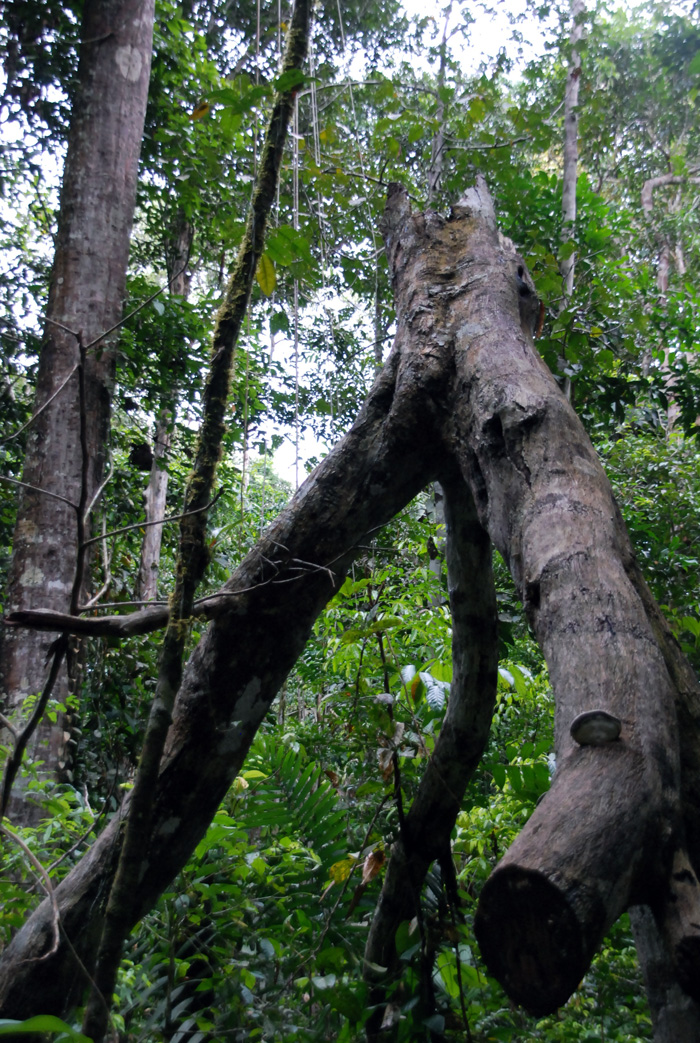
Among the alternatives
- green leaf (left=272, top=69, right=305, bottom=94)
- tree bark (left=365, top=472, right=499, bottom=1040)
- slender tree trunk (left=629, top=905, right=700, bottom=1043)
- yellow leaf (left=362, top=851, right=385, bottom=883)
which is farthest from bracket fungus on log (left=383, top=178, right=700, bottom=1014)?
yellow leaf (left=362, top=851, right=385, bottom=883)

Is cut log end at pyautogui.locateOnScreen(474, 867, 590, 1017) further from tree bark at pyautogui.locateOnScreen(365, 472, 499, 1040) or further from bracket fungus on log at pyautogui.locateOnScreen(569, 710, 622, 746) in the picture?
tree bark at pyautogui.locateOnScreen(365, 472, 499, 1040)

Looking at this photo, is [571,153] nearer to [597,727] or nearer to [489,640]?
[489,640]

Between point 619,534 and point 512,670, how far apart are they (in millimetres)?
1310

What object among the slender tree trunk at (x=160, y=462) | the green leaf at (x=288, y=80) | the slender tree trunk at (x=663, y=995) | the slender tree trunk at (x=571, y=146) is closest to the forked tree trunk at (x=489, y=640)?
the slender tree trunk at (x=663, y=995)

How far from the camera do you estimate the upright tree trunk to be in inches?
126

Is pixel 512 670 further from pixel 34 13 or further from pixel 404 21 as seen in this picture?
pixel 404 21

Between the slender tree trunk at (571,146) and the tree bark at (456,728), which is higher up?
the slender tree trunk at (571,146)

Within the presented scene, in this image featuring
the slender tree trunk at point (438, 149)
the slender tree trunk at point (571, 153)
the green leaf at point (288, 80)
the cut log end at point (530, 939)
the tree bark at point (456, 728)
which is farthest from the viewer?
the slender tree trunk at point (571, 153)

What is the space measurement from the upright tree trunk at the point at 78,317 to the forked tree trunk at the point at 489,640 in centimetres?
127

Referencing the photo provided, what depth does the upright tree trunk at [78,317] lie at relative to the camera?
126 inches

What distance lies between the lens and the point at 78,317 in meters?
3.60

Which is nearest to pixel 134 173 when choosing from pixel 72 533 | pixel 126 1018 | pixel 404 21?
pixel 72 533

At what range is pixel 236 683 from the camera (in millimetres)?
1965

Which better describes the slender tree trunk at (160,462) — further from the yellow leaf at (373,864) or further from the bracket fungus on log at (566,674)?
the bracket fungus on log at (566,674)
